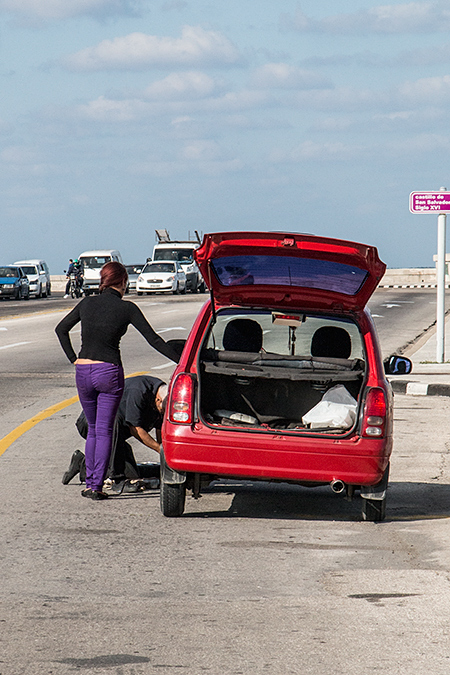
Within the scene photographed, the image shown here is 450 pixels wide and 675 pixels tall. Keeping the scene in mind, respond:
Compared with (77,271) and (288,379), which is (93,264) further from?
(288,379)

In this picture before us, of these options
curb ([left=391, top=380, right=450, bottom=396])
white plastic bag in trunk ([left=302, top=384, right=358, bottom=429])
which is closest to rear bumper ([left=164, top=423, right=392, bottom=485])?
white plastic bag in trunk ([left=302, top=384, right=358, bottom=429])

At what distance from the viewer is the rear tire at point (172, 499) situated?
282 inches

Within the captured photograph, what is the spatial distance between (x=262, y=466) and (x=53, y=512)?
155cm

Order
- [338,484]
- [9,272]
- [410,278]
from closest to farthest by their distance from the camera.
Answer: [338,484]
[9,272]
[410,278]

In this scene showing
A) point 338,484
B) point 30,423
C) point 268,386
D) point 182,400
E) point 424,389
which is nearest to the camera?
point 338,484

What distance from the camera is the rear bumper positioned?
6879 mm

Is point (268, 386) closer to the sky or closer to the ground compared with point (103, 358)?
closer to the ground

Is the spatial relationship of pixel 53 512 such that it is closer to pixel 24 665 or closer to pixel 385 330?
pixel 24 665

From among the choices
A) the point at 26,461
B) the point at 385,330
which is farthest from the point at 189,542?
the point at 385,330

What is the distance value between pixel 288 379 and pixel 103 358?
1357 mm

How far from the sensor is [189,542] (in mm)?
6535

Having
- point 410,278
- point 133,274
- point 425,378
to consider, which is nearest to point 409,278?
point 410,278

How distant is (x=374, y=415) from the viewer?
7004 mm

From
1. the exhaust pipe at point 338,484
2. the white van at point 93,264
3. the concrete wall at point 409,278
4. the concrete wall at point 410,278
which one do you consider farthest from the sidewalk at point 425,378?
the concrete wall at point 410,278
